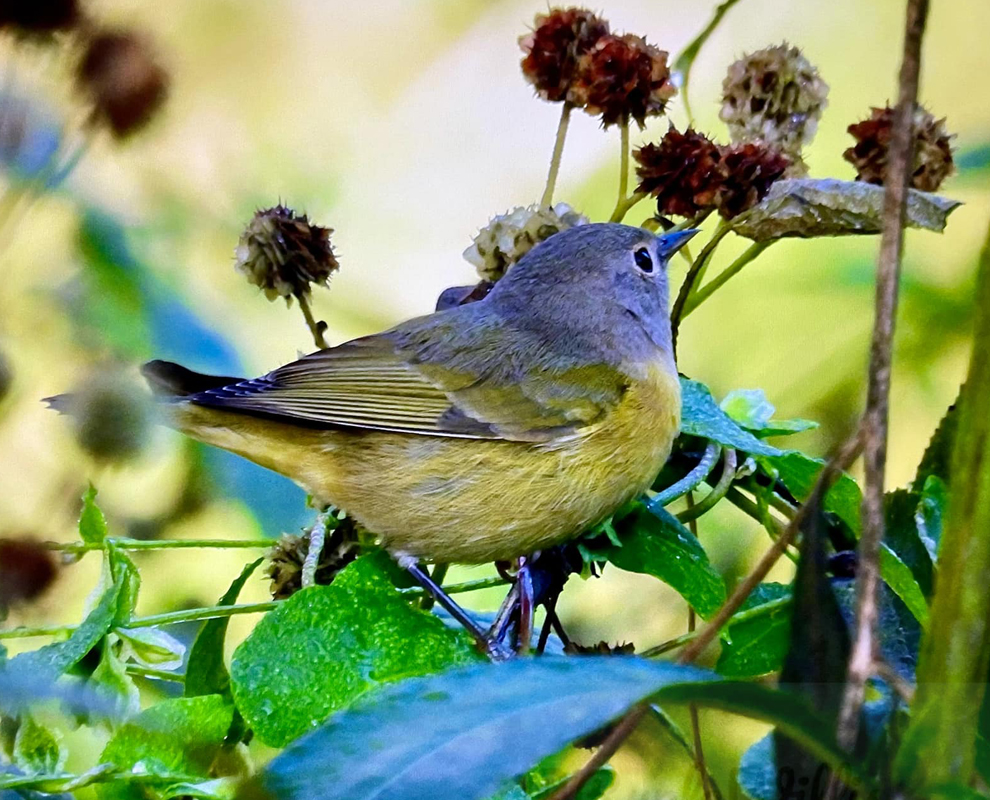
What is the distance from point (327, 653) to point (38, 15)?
92 cm

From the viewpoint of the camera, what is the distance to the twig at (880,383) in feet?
1.40

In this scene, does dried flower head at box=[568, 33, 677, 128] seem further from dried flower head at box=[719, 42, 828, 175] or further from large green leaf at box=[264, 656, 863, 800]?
large green leaf at box=[264, 656, 863, 800]

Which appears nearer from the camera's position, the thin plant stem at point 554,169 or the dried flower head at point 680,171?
the dried flower head at point 680,171

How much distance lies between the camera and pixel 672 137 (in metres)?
1.09

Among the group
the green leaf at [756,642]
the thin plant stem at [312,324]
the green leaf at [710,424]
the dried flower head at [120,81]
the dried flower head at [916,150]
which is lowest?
the green leaf at [756,642]

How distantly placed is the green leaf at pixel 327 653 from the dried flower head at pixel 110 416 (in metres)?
0.51

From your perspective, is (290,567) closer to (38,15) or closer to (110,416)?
(110,416)

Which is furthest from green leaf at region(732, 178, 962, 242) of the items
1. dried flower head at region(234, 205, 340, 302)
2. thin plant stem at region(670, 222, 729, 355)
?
dried flower head at region(234, 205, 340, 302)

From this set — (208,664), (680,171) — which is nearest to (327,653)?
(208,664)

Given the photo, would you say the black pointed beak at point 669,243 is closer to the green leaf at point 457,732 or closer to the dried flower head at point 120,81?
the dried flower head at point 120,81

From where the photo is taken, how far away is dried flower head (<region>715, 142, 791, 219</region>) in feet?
3.42

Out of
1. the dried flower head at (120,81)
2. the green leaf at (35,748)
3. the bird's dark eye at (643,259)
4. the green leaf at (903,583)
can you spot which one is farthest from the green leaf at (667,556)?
the dried flower head at (120,81)

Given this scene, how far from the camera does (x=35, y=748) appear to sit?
0.93 m

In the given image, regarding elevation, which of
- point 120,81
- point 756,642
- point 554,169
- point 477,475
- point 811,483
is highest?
point 120,81
